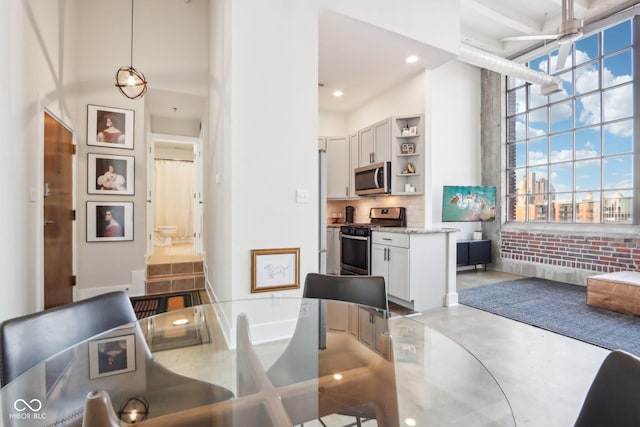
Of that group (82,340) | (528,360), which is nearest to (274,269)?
(82,340)

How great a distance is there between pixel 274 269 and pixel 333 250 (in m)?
2.45

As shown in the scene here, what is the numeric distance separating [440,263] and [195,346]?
9.33 feet

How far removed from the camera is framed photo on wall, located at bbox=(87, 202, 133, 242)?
373 cm

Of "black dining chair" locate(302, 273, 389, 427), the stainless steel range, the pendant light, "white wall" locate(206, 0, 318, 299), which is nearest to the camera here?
"black dining chair" locate(302, 273, 389, 427)

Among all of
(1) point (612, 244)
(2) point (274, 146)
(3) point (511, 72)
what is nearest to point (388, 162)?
(2) point (274, 146)

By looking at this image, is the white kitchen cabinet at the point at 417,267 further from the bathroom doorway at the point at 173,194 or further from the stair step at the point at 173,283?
the bathroom doorway at the point at 173,194

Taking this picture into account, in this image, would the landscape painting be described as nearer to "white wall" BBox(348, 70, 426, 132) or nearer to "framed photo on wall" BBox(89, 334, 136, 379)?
"white wall" BBox(348, 70, 426, 132)

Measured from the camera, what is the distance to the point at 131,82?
3.22 m

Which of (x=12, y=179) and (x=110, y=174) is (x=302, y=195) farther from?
(x=110, y=174)

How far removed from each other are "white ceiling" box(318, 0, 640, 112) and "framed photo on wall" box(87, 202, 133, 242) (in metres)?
3.24

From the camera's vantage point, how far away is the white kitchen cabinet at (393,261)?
350 centimetres

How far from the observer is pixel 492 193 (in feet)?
18.8

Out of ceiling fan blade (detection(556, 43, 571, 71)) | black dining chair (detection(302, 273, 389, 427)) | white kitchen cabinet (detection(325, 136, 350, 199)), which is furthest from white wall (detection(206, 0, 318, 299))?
ceiling fan blade (detection(556, 43, 571, 71))

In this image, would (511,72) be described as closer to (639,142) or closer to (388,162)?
(639,142)
